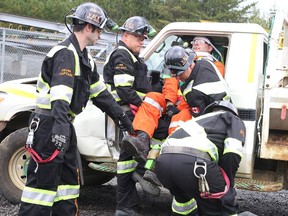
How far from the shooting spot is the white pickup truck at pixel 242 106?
459 centimetres

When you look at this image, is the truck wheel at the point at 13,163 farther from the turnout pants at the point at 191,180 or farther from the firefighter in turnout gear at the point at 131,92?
the turnout pants at the point at 191,180

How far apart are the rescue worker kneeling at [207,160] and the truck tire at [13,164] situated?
81.6 inches

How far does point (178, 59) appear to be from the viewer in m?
4.46

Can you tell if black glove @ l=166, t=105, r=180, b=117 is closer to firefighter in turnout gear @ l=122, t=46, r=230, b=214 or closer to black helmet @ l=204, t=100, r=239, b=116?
firefighter in turnout gear @ l=122, t=46, r=230, b=214

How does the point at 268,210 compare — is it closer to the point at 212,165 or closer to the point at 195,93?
the point at 195,93

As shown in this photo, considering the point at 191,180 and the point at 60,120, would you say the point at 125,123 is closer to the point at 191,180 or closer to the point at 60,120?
the point at 60,120

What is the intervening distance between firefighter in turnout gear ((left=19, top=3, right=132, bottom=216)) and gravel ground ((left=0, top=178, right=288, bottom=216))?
132cm

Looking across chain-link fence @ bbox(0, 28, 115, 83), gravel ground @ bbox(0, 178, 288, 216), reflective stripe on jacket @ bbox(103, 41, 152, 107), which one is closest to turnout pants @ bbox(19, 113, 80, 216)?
reflective stripe on jacket @ bbox(103, 41, 152, 107)

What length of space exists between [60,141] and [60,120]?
0.54 ft

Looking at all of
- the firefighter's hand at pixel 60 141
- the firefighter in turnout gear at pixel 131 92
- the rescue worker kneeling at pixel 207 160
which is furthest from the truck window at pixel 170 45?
the firefighter's hand at pixel 60 141

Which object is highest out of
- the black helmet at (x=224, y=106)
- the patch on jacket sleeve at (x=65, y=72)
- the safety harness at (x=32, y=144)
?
the patch on jacket sleeve at (x=65, y=72)

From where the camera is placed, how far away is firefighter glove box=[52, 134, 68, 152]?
3.80 metres

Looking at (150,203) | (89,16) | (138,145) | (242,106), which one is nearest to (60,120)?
(89,16)

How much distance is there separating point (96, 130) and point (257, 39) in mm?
1948
